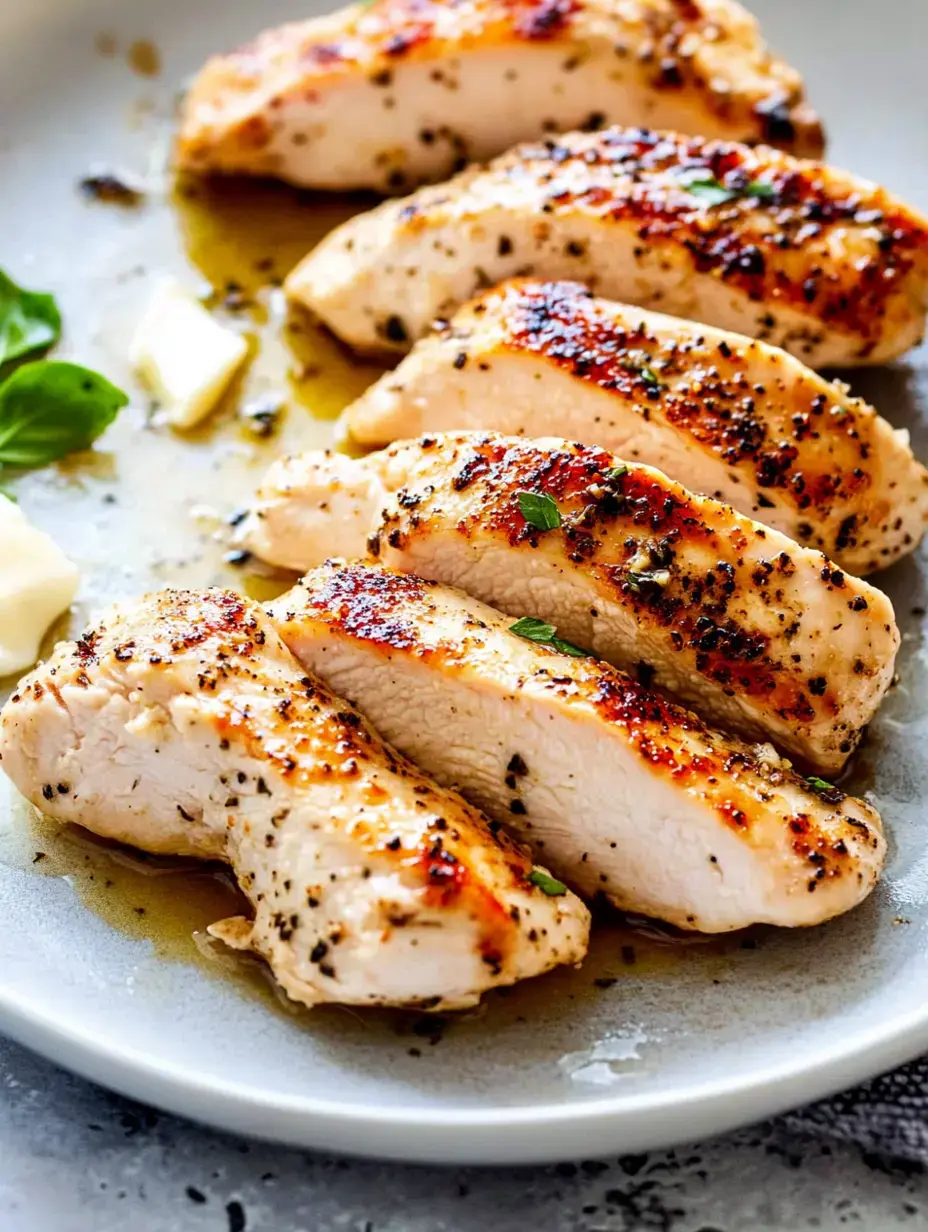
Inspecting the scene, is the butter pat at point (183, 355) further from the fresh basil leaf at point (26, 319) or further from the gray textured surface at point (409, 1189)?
the gray textured surface at point (409, 1189)

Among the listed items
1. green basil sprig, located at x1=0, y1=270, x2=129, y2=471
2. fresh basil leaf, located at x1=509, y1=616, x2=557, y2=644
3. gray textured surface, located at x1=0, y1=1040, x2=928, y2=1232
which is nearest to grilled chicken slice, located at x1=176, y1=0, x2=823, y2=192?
green basil sprig, located at x1=0, y1=270, x2=129, y2=471

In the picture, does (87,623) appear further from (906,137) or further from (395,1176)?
(906,137)

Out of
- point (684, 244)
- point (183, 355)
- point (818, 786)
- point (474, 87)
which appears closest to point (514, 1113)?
point (818, 786)

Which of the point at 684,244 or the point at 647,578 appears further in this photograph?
the point at 684,244

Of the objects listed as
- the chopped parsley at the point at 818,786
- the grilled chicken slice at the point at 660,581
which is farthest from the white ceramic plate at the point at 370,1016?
the grilled chicken slice at the point at 660,581

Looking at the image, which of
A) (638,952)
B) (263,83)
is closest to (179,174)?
(263,83)

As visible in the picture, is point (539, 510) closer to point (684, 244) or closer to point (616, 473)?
point (616, 473)
